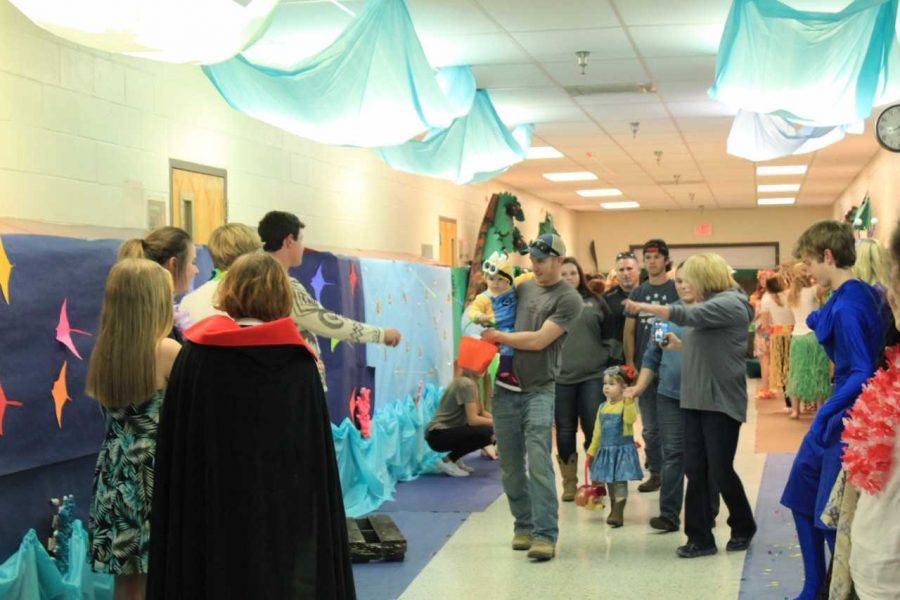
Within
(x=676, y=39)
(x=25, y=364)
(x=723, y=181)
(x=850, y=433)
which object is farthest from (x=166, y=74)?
(x=723, y=181)

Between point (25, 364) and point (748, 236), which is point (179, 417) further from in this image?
point (748, 236)

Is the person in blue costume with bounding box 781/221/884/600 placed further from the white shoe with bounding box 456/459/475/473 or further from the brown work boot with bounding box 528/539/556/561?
the white shoe with bounding box 456/459/475/473

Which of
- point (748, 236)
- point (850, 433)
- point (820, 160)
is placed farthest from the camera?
point (748, 236)

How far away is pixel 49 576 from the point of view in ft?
12.2

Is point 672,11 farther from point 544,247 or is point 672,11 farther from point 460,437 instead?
point 460,437

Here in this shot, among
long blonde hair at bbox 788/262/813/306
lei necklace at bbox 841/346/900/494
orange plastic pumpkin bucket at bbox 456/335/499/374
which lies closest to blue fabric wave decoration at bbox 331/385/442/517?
orange plastic pumpkin bucket at bbox 456/335/499/374

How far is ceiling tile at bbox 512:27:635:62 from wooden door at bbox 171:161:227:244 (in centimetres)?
207

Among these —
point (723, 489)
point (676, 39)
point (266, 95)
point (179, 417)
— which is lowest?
point (723, 489)

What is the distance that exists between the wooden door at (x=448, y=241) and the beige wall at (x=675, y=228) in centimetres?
1099

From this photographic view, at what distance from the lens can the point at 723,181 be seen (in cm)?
1655

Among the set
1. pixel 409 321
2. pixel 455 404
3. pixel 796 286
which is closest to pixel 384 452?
pixel 455 404

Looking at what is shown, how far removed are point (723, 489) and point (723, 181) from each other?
12091 millimetres

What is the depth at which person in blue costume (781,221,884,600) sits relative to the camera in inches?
135

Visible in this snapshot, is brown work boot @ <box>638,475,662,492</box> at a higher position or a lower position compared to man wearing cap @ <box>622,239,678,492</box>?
lower
